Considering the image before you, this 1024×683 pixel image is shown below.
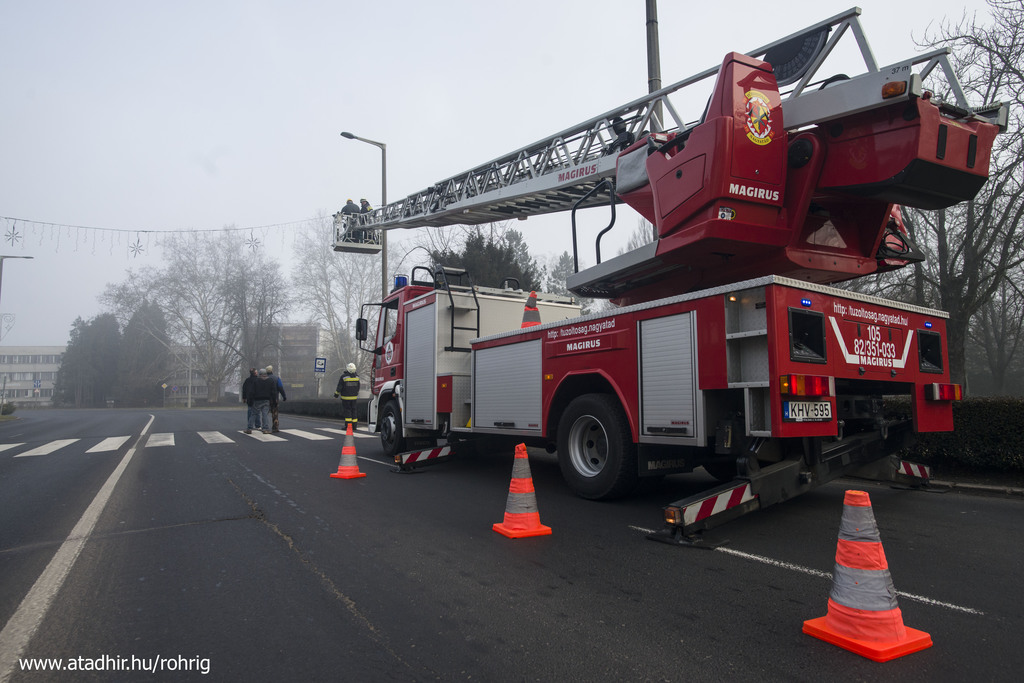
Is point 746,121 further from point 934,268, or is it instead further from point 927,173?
point 934,268

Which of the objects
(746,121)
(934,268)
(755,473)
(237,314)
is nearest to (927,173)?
(746,121)

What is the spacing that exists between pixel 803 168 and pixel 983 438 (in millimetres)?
4597

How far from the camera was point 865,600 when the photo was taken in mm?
2881

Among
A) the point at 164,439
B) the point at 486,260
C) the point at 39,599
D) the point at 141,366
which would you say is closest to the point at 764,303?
the point at 39,599

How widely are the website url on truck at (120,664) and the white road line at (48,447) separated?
442 inches

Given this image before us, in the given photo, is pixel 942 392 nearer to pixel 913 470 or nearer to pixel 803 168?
pixel 913 470

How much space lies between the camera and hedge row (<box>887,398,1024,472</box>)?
7.06 m

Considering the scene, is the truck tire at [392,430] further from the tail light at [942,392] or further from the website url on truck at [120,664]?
the tail light at [942,392]

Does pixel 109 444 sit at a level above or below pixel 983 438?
below

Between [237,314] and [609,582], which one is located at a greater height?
[237,314]

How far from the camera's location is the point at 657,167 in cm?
603

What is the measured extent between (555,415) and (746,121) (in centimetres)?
360

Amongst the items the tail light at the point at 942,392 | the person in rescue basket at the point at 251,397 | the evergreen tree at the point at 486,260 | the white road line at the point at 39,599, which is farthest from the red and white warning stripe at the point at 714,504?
the evergreen tree at the point at 486,260

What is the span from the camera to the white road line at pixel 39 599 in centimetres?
303
